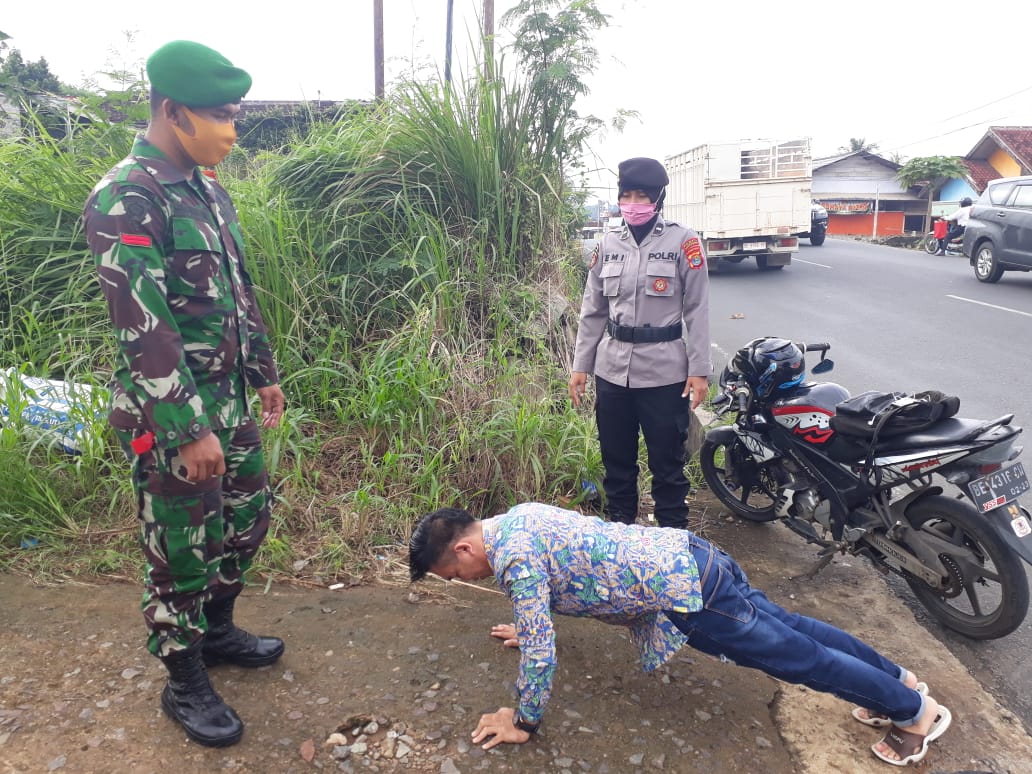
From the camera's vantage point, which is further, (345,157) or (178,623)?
(345,157)

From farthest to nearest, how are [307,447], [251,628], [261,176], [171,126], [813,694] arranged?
[261,176], [307,447], [251,628], [813,694], [171,126]

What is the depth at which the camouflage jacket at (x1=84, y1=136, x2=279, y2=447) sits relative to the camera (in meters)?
1.90

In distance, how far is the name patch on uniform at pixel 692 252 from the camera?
3.26 metres

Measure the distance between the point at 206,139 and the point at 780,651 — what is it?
85.7 inches

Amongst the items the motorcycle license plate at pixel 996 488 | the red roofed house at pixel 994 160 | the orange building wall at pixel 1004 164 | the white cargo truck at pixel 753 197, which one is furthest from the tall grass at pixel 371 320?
the orange building wall at pixel 1004 164

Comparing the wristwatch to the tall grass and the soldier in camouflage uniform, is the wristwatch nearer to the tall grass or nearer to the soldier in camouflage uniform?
the soldier in camouflage uniform

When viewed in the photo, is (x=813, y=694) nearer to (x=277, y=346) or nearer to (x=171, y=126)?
(x=171, y=126)

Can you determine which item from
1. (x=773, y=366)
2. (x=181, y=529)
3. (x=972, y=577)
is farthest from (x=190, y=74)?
A: (x=972, y=577)

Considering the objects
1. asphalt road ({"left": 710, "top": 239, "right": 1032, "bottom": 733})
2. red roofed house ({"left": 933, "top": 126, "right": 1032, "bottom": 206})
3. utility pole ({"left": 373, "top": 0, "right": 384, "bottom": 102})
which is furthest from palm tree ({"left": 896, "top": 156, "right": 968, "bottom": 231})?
utility pole ({"left": 373, "top": 0, "right": 384, "bottom": 102})

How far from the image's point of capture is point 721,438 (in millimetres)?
3818

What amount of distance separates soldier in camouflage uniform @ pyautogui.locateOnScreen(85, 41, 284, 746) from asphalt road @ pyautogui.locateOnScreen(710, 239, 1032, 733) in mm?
2654

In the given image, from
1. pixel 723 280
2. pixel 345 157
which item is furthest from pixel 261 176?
pixel 723 280

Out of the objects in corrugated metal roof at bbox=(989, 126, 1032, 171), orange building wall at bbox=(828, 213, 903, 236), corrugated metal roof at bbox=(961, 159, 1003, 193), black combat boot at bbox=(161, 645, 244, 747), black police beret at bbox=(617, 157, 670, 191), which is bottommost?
black combat boot at bbox=(161, 645, 244, 747)

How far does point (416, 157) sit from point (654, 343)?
103 inches
